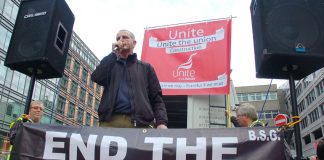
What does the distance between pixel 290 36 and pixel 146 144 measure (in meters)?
1.67

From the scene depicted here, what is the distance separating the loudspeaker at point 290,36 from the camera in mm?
2959

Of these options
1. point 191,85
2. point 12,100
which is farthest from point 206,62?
point 12,100

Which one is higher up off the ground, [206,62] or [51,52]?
[206,62]

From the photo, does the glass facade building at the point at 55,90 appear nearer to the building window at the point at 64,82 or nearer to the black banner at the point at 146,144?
the building window at the point at 64,82

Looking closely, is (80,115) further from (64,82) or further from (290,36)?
(290,36)

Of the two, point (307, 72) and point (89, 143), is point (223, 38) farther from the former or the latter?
point (89, 143)

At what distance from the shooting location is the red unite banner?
294 inches

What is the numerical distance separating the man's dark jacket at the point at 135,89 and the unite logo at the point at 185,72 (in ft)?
13.7

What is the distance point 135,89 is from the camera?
10.5 ft

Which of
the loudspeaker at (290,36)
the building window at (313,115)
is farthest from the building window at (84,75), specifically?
the loudspeaker at (290,36)

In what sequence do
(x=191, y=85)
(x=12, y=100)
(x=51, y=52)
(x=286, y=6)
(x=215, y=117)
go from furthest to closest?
(x=12, y=100)
(x=215, y=117)
(x=191, y=85)
(x=51, y=52)
(x=286, y=6)

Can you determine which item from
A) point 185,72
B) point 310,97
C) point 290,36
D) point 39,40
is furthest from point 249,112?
point 310,97

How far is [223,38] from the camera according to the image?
773 centimetres

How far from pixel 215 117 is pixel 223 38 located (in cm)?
203
